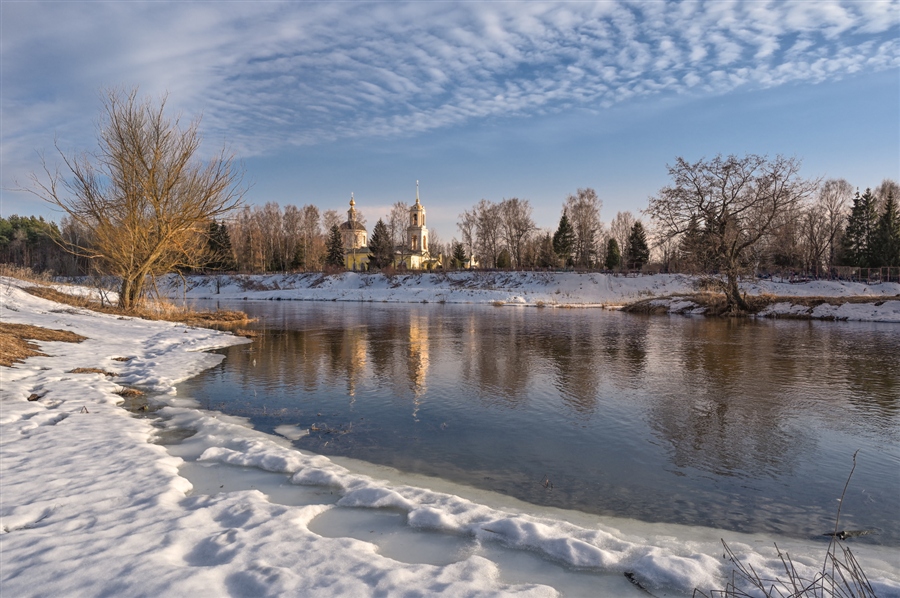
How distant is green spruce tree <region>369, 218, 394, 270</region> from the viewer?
7112 cm

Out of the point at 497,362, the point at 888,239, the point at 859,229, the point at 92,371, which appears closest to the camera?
the point at 92,371

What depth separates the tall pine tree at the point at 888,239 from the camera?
4822 cm

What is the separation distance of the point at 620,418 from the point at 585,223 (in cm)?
6472

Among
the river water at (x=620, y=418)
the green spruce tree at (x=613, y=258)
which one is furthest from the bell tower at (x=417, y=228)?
the river water at (x=620, y=418)

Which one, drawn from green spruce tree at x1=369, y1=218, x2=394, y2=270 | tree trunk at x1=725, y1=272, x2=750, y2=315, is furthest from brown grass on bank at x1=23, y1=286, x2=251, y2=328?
green spruce tree at x1=369, y1=218, x2=394, y2=270

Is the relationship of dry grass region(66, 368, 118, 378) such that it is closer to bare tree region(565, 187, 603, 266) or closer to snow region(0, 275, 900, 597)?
snow region(0, 275, 900, 597)

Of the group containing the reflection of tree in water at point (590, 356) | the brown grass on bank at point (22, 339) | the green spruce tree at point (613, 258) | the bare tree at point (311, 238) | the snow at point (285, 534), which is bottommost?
the reflection of tree in water at point (590, 356)

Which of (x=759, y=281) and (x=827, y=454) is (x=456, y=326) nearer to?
(x=827, y=454)

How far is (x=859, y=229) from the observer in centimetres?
5412

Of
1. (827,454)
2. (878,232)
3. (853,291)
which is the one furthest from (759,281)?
(827,454)

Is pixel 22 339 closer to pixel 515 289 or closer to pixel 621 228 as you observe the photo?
pixel 515 289

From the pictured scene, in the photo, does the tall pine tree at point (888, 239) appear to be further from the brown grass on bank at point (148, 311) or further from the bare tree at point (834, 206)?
the brown grass on bank at point (148, 311)

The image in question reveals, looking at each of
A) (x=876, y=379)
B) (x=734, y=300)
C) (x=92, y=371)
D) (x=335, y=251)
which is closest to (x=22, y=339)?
(x=92, y=371)

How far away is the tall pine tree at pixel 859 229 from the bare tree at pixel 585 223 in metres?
27.9
